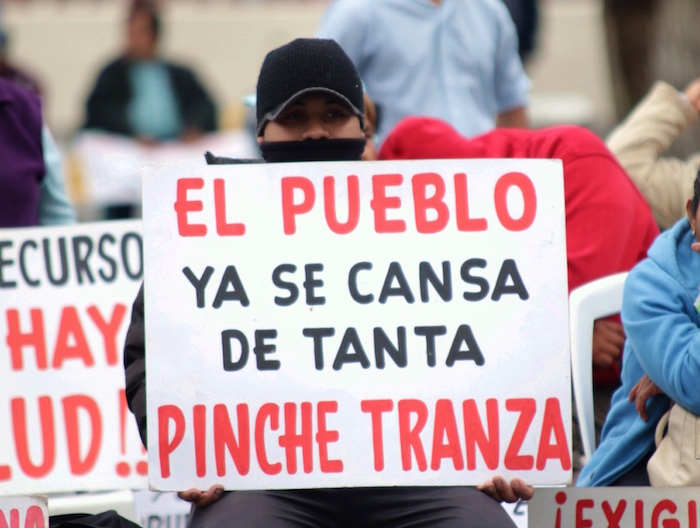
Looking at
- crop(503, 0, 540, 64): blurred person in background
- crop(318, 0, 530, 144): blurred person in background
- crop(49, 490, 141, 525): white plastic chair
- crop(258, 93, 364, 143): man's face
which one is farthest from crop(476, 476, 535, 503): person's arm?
crop(503, 0, 540, 64): blurred person in background

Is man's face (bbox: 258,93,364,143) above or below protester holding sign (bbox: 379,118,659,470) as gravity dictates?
above

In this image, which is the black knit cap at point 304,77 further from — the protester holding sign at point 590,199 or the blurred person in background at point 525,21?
the blurred person in background at point 525,21

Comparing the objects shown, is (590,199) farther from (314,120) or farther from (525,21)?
(525,21)

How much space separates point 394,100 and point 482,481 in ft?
7.98

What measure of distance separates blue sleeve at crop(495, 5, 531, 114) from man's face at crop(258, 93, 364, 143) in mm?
2038

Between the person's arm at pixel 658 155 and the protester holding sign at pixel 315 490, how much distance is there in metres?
1.31

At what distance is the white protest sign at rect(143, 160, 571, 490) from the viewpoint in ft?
10.3

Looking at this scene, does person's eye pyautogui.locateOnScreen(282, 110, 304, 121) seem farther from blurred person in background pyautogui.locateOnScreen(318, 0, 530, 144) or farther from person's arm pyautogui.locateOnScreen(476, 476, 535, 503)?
blurred person in background pyautogui.locateOnScreen(318, 0, 530, 144)

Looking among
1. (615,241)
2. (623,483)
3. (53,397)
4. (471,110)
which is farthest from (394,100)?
(623,483)

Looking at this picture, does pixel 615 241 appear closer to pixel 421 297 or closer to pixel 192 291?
pixel 421 297

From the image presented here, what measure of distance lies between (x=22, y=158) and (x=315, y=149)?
4.32 ft

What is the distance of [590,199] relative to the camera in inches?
167

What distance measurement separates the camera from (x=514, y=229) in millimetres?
3221

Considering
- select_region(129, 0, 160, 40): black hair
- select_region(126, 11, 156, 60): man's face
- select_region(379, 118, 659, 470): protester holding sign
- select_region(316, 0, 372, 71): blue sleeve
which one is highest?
select_region(129, 0, 160, 40): black hair
